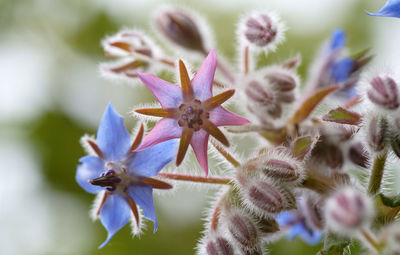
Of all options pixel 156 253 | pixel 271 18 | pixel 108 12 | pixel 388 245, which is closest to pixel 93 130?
pixel 156 253

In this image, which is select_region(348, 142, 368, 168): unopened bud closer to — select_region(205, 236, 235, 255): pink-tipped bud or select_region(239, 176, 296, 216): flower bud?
select_region(239, 176, 296, 216): flower bud

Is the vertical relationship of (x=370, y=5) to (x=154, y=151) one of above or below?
above

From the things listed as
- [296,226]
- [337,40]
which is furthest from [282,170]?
[337,40]

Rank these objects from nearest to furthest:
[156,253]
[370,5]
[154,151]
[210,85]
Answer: [210,85] → [154,151] → [156,253] → [370,5]

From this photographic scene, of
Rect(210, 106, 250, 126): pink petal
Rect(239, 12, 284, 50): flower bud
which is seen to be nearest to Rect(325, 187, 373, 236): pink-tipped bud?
Rect(210, 106, 250, 126): pink petal

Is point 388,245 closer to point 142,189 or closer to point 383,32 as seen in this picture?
point 142,189

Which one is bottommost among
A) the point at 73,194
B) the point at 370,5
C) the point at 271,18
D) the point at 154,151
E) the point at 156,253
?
the point at 156,253
